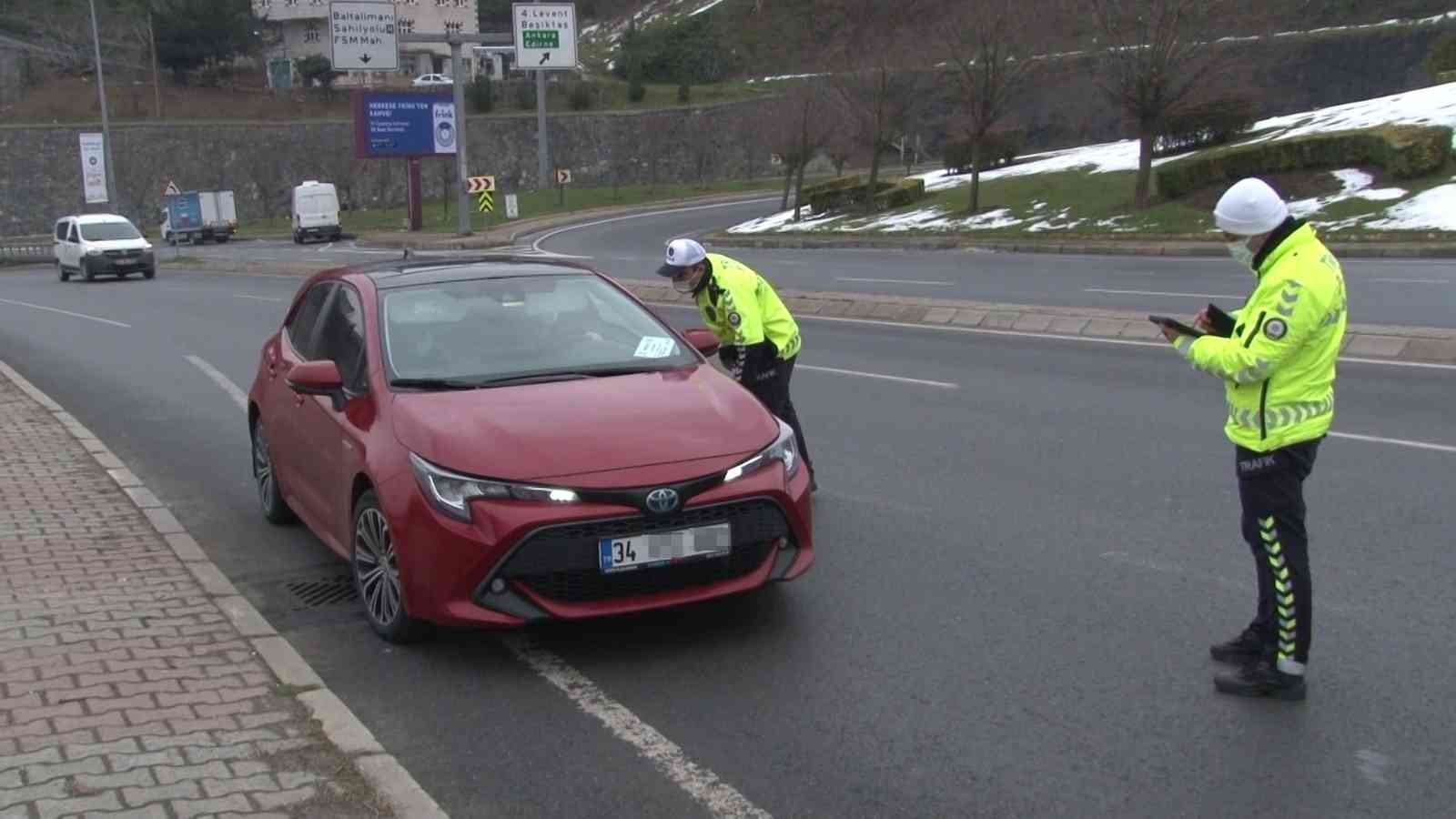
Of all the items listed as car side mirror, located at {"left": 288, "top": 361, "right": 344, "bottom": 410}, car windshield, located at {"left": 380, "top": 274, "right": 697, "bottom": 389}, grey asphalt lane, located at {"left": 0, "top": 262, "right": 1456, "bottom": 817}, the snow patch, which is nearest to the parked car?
the snow patch

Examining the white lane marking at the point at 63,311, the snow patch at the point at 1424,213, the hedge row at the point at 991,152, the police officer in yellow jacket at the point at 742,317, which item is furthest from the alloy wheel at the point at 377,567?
the hedge row at the point at 991,152

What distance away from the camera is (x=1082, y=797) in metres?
4.25

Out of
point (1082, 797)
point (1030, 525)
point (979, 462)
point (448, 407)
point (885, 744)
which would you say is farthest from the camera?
point (979, 462)

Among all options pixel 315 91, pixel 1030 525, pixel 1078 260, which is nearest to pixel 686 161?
pixel 315 91

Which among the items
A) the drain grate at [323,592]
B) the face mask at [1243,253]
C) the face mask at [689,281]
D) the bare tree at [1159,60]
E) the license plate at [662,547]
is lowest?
the drain grate at [323,592]

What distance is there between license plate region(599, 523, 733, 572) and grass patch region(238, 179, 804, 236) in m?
→ 50.3

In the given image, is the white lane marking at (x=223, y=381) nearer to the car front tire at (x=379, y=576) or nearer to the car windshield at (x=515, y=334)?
the car windshield at (x=515, y=334)

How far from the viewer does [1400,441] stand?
9180mm

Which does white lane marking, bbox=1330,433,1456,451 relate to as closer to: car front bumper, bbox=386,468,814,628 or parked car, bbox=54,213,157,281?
car front bumper, bbox=386,468,814,628

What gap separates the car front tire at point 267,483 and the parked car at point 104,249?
29554mm

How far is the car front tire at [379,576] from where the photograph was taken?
574cm

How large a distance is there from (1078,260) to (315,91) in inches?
2816

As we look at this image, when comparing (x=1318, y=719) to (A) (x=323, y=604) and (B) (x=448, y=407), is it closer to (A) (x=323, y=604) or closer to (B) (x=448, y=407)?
(B) (x=448, y=407)

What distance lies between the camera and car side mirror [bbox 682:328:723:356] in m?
7.20
